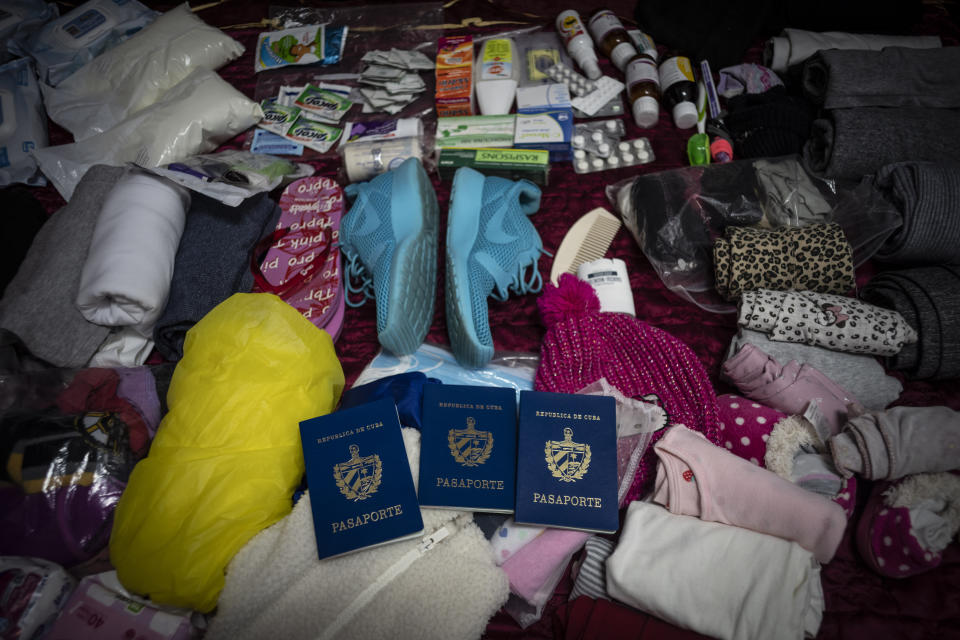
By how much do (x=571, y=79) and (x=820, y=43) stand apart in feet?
2.21

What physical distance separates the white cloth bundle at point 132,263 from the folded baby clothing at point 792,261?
118 centimetres

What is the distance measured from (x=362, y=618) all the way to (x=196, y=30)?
68.6 inches

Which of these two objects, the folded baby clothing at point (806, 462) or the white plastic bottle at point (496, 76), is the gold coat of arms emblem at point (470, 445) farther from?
the white plastic bottle at point (496, 76)

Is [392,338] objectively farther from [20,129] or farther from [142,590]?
[20,129]

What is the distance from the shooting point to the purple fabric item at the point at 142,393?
A: 1.01 m

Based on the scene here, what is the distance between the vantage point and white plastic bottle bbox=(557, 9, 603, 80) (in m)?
1.60

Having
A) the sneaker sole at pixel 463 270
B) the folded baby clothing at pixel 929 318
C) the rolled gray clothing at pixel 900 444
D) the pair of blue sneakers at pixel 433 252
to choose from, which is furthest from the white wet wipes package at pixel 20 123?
the folded baby clothing at pixel 929 318

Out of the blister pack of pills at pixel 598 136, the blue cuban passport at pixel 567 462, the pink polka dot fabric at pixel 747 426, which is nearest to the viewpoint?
the blue cuban passport at pixel 567 462

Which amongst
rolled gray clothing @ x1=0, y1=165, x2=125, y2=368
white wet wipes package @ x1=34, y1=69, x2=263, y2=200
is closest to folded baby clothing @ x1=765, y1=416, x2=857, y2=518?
rolled gray clothing @ x1=0, y1=165, x2=125, y2=368

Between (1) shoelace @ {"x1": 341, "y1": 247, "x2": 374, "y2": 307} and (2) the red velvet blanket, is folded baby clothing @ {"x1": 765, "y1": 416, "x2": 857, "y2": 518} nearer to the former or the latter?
(2) the red velvet blanket

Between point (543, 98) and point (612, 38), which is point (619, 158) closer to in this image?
point (543, 98)

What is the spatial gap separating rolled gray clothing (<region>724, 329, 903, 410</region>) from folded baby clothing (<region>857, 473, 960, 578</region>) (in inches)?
8.2

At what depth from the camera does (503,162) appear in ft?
4.48

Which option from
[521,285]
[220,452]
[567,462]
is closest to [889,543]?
[567,462]
